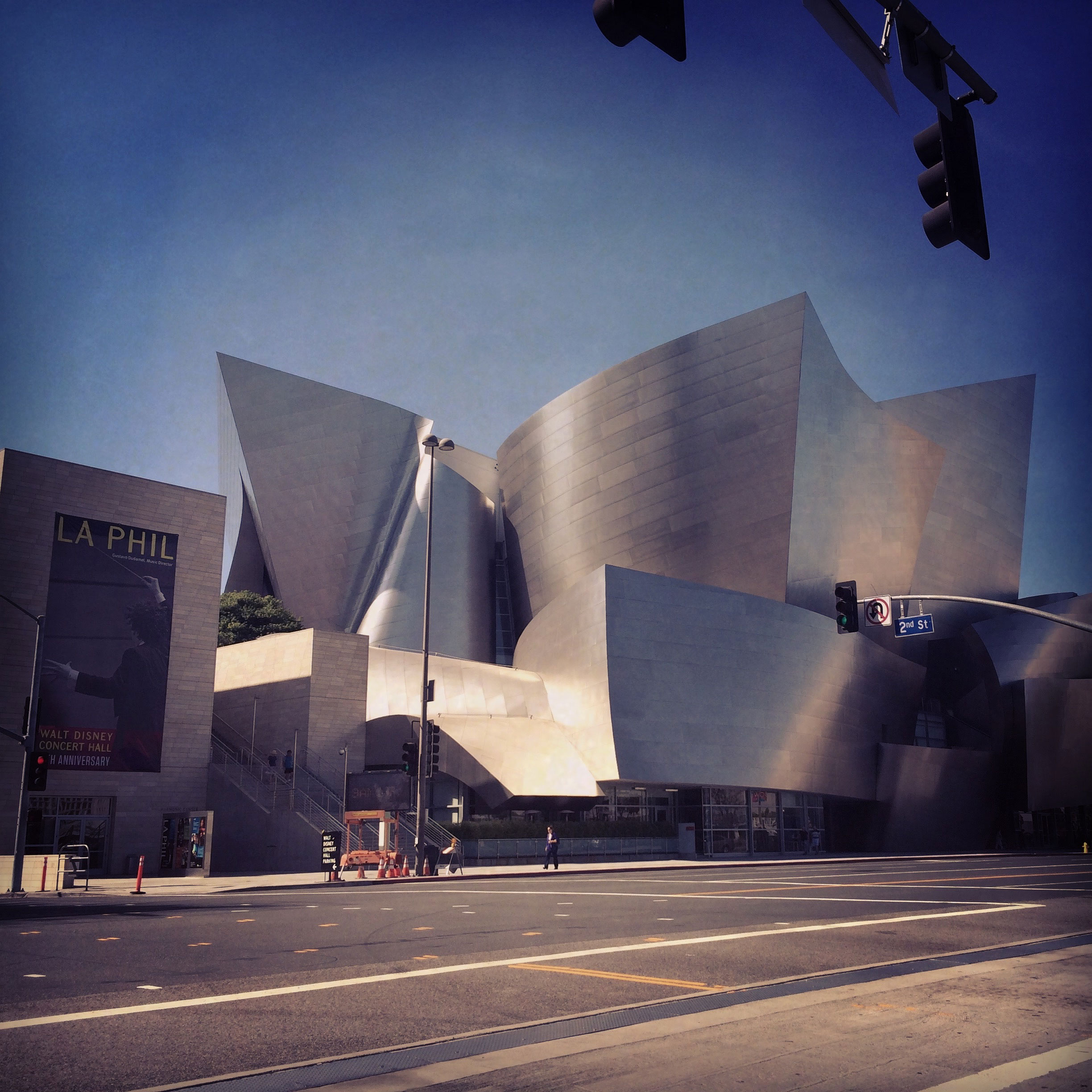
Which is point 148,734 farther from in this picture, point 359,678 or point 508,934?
point 508,934

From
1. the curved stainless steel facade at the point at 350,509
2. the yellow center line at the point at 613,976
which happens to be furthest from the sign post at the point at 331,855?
the curved stainless steel facade at the point at 350,509

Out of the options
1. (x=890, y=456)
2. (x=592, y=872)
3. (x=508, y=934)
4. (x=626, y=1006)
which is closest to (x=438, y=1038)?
(x=626, y=1006)

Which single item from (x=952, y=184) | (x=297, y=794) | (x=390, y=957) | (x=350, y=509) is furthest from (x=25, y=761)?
(x=350, y=509)

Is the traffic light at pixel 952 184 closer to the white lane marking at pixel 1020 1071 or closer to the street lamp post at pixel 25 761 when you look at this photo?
the white lane marking at pixel 1020 1071

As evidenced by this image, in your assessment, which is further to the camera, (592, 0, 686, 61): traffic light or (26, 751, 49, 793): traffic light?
(26, 751, 49, 793): traffic light

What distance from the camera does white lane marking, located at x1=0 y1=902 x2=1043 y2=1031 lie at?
792 cm

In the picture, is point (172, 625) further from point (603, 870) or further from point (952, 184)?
point (952, 184)

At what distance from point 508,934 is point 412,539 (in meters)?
55.3

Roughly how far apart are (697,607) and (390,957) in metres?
38.0

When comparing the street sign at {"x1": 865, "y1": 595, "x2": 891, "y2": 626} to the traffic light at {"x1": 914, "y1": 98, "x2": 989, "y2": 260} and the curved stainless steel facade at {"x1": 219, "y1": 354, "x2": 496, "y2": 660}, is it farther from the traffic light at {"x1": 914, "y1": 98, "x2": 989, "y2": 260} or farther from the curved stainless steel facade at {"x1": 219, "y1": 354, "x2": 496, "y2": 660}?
the curved stainless steel facade at {"x1": 219, "y1": 354, "x2": 496, "y2": 660}

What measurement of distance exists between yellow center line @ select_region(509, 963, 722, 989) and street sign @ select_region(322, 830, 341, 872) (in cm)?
2092

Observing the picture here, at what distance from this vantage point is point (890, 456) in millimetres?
57094

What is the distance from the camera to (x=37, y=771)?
25.5m

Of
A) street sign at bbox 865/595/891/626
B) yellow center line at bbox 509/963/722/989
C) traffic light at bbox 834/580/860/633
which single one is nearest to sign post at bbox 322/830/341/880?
traffic light at bbox 834/580/860/633
